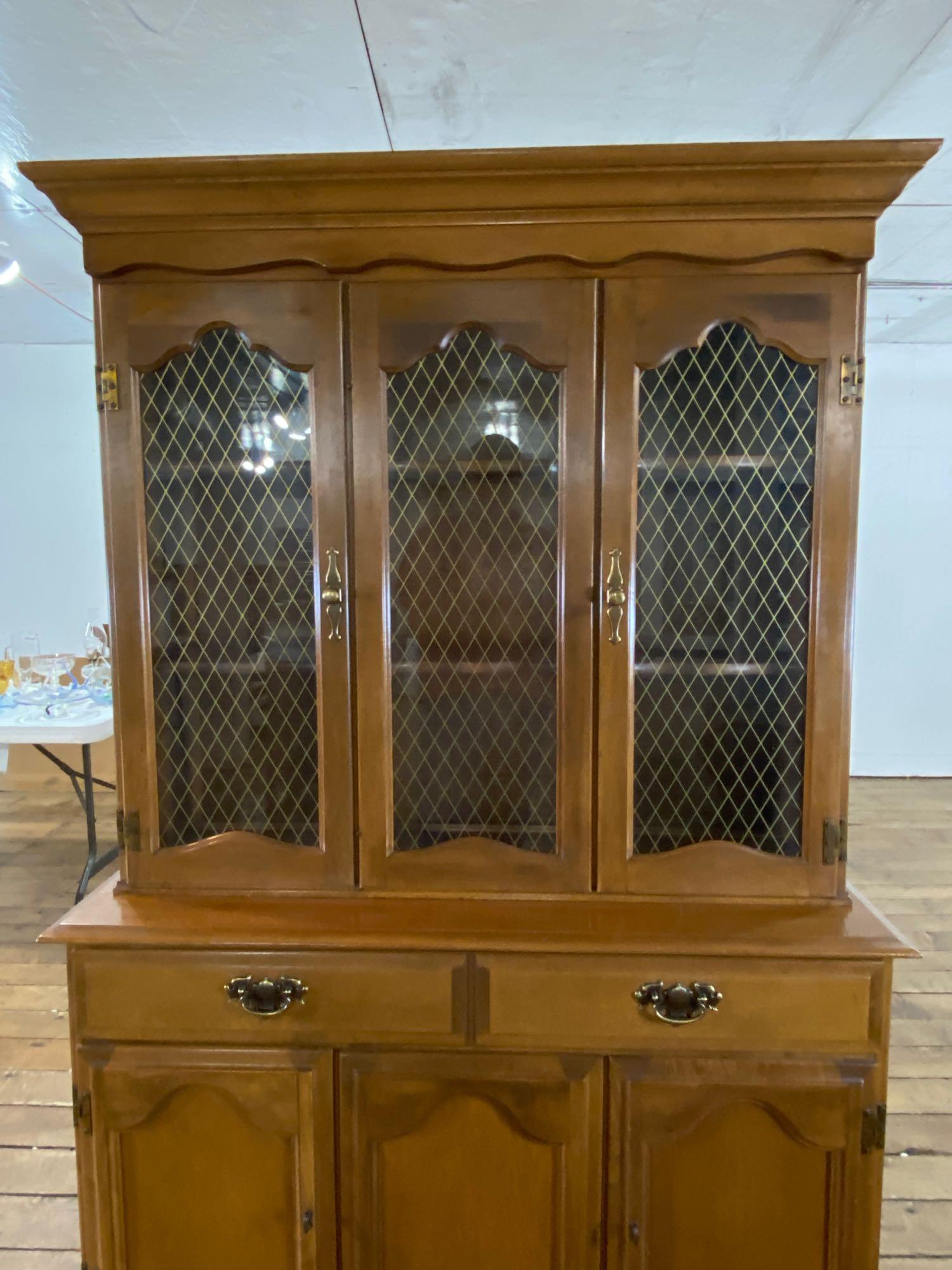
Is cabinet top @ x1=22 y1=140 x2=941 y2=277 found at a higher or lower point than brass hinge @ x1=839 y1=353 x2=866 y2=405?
higher

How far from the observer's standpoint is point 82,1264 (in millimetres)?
1264

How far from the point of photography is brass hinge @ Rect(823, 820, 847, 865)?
1.29 m

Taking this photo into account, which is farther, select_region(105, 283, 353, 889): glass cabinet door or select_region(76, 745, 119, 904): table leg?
select_region(76, 745, 119, 904): table leg

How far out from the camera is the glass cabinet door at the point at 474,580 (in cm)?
127

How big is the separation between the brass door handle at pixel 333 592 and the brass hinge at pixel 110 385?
45 centimetres

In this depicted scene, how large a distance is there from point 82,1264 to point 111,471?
Result: 4.49 feet

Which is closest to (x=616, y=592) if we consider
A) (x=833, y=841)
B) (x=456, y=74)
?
(x=833, y=841)

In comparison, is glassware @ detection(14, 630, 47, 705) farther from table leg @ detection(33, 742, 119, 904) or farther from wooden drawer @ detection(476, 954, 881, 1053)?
wooden drawer @ detection(476, 954, 881, 1053)

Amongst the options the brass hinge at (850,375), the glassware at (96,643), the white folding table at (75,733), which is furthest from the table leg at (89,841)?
the brass hinge at (850,375)

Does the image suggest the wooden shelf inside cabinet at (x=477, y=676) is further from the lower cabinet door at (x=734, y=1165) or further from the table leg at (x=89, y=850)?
the table leg at (x=89, y=850)

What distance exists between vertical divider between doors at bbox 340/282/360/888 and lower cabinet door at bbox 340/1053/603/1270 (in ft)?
1.16

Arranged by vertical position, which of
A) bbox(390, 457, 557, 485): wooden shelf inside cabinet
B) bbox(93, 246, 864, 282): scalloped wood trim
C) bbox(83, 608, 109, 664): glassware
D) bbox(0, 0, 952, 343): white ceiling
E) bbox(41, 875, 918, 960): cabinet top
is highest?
bbox(0, 0, 952, 343): white ceiling

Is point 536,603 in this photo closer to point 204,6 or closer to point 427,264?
point 427,264

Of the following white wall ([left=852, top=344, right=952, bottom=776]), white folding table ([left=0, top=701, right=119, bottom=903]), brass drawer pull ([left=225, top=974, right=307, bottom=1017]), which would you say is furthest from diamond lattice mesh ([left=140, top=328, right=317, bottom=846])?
white wall ([left=852, top=344, right=952, bottom=776])
